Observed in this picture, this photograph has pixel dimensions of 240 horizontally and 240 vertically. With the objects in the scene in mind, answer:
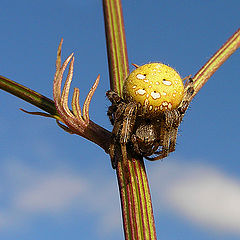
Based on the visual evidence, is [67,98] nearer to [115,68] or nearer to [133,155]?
[115,68]

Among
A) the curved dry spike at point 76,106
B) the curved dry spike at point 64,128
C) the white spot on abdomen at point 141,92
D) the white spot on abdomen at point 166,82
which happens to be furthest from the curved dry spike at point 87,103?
the white spot on abdomen at point 166,82

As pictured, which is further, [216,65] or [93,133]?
[216,65]

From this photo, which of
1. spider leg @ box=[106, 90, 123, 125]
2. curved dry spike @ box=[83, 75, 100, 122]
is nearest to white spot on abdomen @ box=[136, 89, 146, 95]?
spider leg @ box=[106, 90, 123, 125]

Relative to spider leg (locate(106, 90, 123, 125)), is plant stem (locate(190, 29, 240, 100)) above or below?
above

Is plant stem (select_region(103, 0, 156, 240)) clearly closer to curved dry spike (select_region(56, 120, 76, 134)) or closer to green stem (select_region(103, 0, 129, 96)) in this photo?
green stem (select_region(103, 0, 129, 96))

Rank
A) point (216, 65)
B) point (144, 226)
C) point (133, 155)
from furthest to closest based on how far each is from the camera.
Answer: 1. point (216, 65)
2. point (133, 155)
3. point (144, 226)

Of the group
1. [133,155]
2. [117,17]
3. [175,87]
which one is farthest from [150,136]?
[117,17]

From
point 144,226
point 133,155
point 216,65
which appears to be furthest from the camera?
point 216,65
